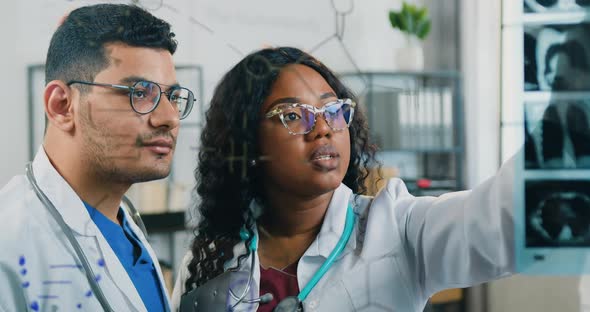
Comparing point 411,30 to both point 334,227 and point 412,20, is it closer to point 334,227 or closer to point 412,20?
point 412,20

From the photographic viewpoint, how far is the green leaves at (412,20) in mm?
492

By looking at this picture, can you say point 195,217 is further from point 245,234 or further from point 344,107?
point 344,107

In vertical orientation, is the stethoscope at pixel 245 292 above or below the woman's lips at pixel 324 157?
below

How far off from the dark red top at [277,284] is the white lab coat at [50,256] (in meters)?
0.09

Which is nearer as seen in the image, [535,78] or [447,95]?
[535,78]

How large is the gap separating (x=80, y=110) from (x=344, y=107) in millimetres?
183

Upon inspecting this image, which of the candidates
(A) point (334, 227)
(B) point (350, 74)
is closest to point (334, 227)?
(A) point (334, 227)

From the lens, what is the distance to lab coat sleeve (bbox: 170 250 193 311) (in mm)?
500

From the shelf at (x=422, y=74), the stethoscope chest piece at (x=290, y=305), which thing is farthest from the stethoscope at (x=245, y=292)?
the shelf at (x=422, y=74)

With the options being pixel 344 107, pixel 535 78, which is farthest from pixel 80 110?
pixel 535 78

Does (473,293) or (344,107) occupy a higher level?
(344,107)

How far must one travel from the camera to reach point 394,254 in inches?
18.8

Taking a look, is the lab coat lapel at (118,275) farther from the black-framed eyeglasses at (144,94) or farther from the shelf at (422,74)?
the shelf at (422,74)

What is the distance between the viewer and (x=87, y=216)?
0.45 meters
